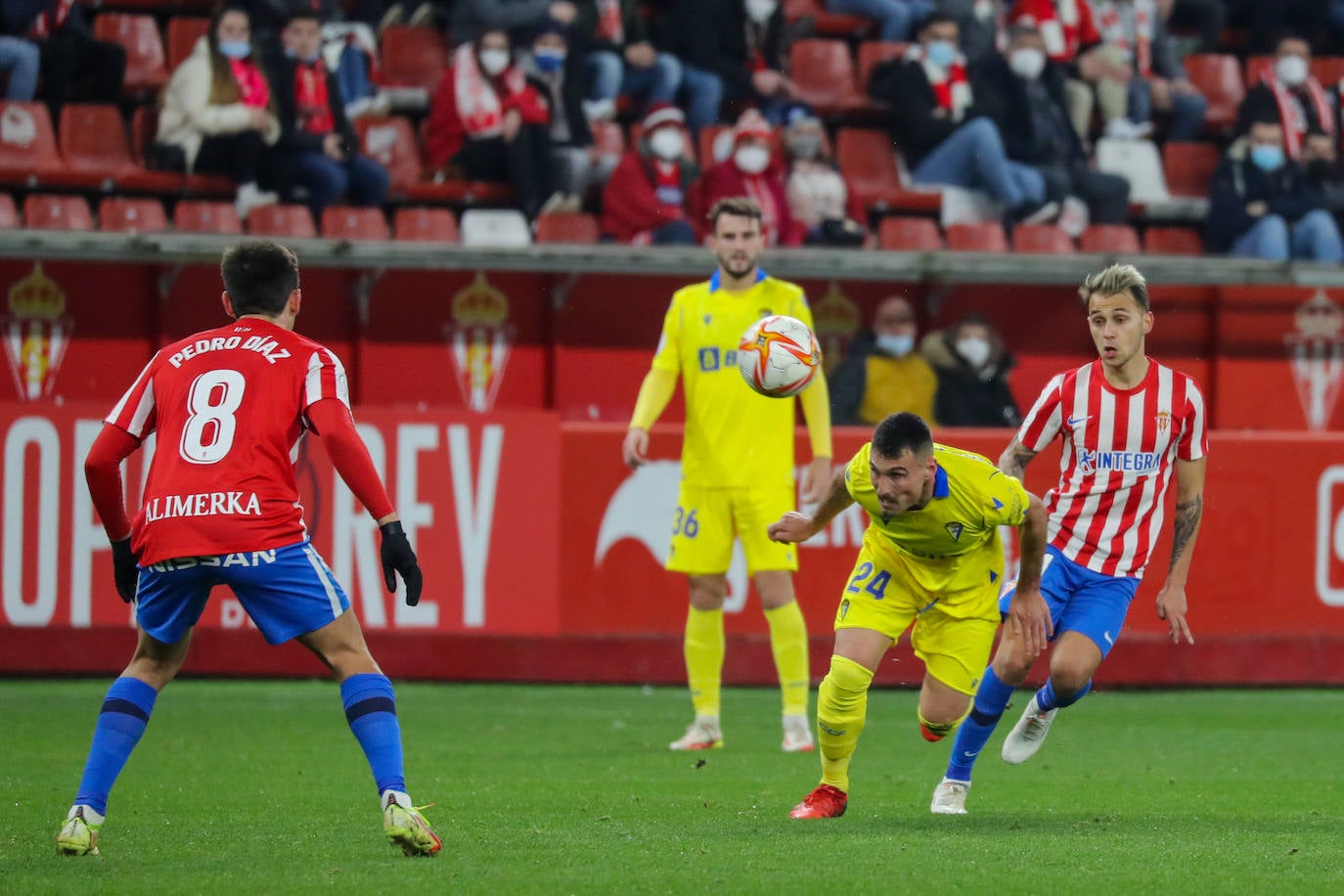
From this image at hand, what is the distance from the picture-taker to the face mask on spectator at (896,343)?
12.7 metres

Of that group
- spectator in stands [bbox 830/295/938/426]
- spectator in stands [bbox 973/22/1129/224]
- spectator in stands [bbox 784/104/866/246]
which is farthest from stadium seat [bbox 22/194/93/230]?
spectator in stands [bbox 973/22/1129/224]

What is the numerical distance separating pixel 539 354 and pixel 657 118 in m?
2.00

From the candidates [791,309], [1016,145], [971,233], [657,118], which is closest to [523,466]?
[791,309]

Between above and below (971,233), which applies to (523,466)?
below

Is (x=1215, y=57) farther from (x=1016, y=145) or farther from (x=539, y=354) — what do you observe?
(x=539, y=354)

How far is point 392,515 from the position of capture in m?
5.11

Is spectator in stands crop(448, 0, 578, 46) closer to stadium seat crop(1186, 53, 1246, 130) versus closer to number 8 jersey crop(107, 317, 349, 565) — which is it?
stadium seat crop(1186, 53, 1246, 130)

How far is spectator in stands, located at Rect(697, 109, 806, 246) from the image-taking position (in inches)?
535

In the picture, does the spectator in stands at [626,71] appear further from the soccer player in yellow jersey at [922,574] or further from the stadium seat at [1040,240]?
the soccer player in yellow jersey at [922,574]

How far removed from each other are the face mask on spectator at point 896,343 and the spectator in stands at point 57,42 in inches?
236

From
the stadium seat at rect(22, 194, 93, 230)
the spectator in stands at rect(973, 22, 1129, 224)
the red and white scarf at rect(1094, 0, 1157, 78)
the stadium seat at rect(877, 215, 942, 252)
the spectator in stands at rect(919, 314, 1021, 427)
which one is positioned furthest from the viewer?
the red and white scarf at rect(1094, 0, 1157, 78)

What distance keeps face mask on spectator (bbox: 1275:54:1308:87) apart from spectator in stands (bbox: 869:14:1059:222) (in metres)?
2.73

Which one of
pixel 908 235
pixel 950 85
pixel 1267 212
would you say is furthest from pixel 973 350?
pixel 1267 212

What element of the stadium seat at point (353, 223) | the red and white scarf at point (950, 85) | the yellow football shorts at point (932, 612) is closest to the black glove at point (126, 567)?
the yellow football shorts at point (932, 612)
